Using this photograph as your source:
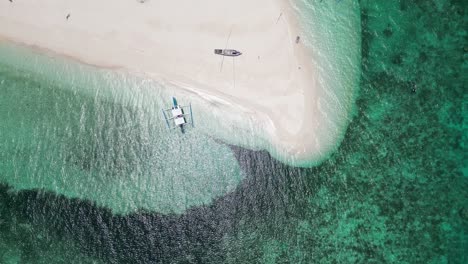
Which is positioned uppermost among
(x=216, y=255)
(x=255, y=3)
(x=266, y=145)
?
(x=255, y=3)

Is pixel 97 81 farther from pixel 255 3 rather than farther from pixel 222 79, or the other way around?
pixel 255 3

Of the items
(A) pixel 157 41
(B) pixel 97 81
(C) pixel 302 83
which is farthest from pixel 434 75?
(B) pixel 97 81

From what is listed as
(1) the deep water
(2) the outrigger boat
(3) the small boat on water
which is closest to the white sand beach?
(3) the small boat on water

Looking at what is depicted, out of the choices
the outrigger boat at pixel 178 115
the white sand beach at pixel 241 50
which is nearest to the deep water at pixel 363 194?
the white sand beach at pixel 241 50

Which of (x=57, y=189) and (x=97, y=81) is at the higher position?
(x=97, y=81)

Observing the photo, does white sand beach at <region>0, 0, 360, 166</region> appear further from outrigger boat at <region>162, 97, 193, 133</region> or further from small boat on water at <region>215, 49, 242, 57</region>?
outrigger boat at <region>162, 97, 193, 133</region>
